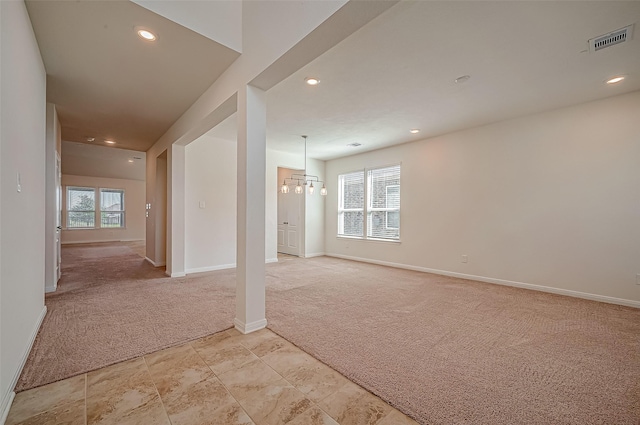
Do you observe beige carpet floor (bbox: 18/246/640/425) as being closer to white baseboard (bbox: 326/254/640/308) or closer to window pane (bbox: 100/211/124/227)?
white baseboard (bbox: 326/254/640/308)

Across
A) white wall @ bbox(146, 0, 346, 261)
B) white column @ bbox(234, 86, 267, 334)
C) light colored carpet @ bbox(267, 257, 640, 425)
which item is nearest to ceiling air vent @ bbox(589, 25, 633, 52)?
white wall @ bbox(146, 0, 346, 261)

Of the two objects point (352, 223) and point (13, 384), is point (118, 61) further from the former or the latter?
point (352, 223)

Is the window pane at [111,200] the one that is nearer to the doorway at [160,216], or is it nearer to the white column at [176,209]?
the doorway at [160,216]

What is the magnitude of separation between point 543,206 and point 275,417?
15.0 feet

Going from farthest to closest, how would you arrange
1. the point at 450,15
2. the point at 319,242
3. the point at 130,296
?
1. the point at 319,242
2. the point at 130,296
3. the point at 450,15

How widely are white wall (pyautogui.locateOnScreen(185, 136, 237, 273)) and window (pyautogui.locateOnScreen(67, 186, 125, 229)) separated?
7933 mm

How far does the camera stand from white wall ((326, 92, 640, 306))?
3.48 meters

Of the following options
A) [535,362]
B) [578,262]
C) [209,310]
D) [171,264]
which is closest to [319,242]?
[171,264]

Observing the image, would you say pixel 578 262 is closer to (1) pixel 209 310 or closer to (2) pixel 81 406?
(1) pixel 209 310

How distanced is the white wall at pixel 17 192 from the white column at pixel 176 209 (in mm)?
2043

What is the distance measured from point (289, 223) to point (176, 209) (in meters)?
3.30

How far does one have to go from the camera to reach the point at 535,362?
2100 mm

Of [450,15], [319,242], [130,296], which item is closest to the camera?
[450,15]

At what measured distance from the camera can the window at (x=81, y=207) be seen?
9.85m
